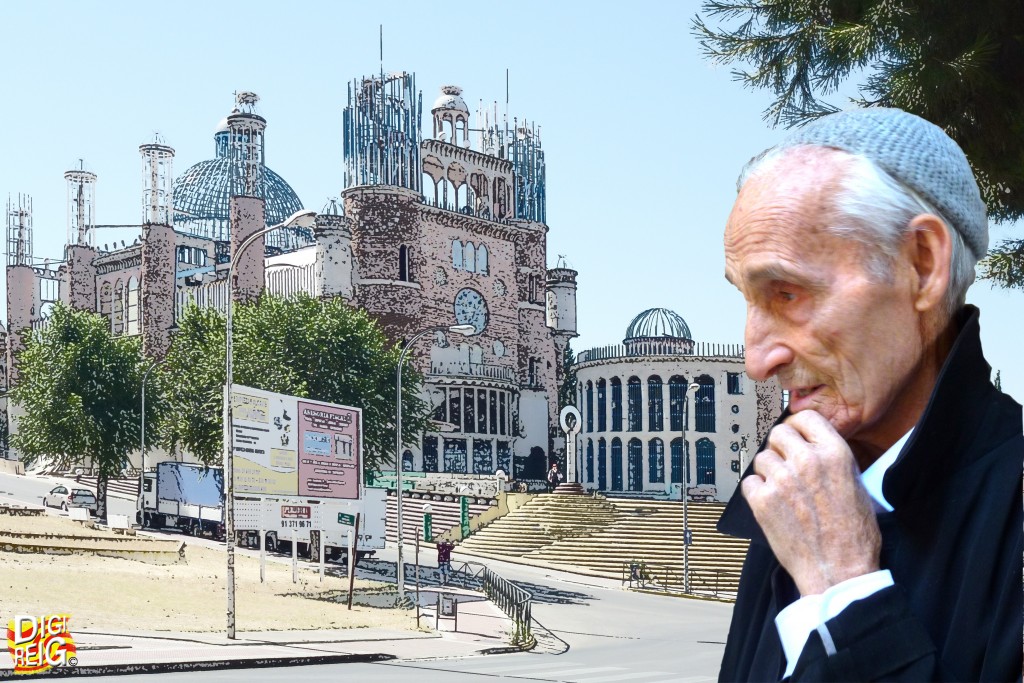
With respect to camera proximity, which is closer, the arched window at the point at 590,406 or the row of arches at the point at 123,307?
the arched window at the point at 590,406

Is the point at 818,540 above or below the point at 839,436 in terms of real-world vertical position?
below

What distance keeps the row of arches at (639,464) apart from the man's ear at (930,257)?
74.3 metres

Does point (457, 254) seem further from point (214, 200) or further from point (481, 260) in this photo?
point (214, 200)

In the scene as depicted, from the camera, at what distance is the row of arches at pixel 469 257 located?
79312mm

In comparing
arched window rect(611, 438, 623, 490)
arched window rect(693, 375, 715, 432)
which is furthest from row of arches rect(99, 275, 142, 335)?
arched window rect(693, 375, 715, 432)

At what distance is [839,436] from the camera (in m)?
1.37

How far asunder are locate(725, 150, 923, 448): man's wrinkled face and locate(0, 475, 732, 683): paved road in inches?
750

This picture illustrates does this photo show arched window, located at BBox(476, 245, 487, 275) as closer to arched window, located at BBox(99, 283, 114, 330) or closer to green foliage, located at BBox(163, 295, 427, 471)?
green foliage, located at BBox(163, 295, 427, 471)

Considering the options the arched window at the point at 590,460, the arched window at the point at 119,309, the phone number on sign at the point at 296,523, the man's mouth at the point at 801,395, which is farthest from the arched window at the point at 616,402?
the man's mouth at the point at 801,395

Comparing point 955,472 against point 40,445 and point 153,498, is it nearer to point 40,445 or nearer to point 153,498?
point 153,498

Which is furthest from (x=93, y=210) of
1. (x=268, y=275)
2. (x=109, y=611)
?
(x=109, y=611)

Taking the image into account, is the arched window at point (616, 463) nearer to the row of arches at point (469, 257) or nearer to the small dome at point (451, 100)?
the row of arches at point (469, 257)

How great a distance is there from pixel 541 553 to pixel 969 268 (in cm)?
5497

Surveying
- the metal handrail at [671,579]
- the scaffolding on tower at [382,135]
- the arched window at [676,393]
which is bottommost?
the metal handrail at [671,579]
